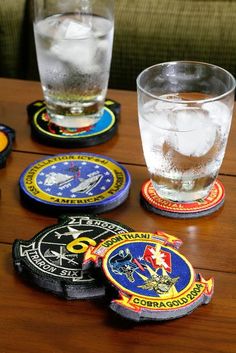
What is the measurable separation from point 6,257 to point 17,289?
0.19 ft

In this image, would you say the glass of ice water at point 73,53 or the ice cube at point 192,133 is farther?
the glass of ice water at point 73,53

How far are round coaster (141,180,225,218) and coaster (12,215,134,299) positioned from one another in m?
0.07

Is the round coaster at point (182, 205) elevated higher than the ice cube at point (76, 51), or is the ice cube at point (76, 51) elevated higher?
the ice cube at point (76, 51)

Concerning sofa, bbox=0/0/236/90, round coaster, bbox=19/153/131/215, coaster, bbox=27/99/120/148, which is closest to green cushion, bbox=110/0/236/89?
sofa, bbox=0/0/236/90

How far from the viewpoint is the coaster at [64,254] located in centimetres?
70

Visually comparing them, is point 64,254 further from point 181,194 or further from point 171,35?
point 171,35

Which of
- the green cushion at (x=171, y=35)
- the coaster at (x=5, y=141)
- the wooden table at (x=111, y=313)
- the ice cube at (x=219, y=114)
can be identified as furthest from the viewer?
the green cushion at (x=171, y=35)

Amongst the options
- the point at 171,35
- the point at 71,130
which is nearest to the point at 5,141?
the point at 71,130

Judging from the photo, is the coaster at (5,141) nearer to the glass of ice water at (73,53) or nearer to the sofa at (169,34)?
the glass of ice water at (73,53)

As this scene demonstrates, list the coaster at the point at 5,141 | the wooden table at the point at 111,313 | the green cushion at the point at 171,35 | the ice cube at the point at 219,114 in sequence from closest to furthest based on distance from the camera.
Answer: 1. the wooden table at the point at 111,313
2. the ice cube at the point at 219,114
3. the coaster at the point at 5,141
4. the green cushion at the point at 171,35

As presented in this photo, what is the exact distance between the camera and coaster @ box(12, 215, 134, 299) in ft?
2.30

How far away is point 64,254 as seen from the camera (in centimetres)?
74

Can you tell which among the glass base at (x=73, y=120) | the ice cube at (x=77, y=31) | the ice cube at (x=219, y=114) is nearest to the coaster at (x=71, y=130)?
the glass base at (x=73, y=120)

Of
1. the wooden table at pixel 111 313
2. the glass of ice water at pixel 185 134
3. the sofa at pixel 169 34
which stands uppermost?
the glass of ice water at pixel 185 134
